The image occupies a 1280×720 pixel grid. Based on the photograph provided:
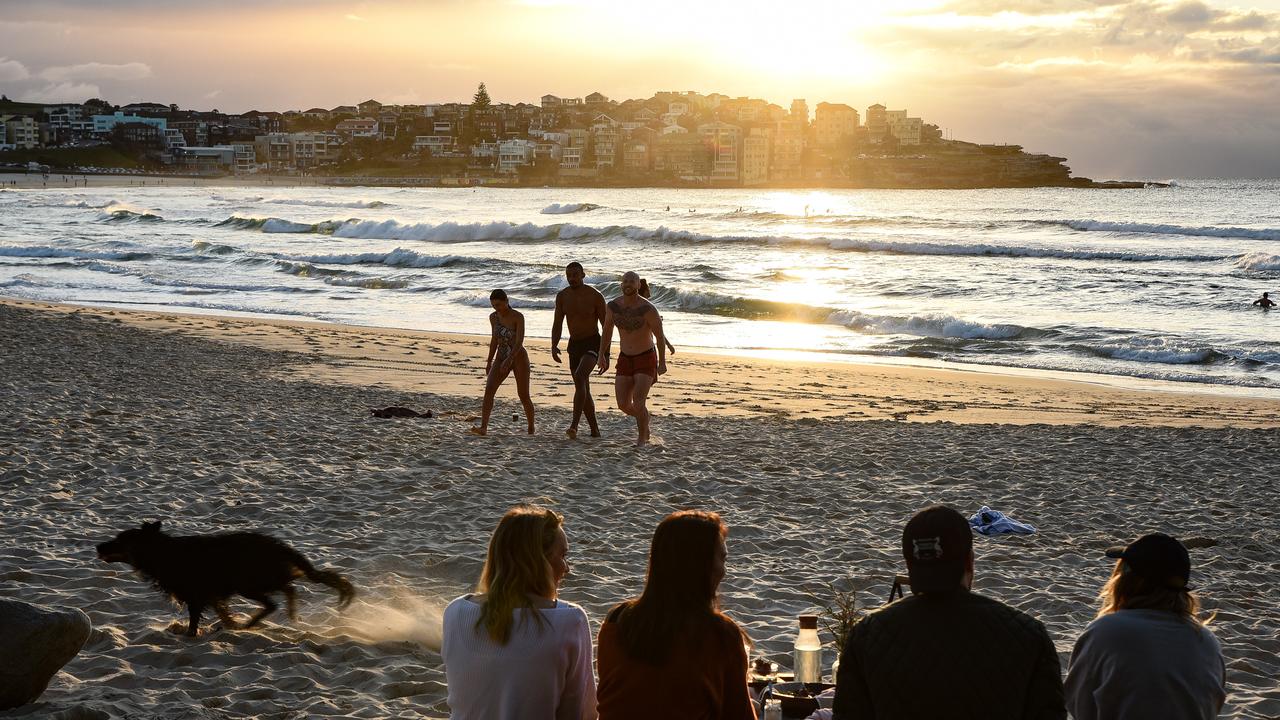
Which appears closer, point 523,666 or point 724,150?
point 523,666

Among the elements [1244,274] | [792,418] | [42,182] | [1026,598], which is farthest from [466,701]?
[42,182]

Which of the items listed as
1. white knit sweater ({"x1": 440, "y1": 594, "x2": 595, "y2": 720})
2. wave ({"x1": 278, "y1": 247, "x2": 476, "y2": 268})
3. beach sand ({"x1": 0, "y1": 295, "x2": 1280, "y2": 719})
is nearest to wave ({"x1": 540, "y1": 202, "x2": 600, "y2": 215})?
wave ({"x1": 278, "y1": 247, "x2": 476, "y2": 268})

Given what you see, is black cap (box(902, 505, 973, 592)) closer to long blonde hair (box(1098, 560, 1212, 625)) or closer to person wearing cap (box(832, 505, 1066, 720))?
person wearing cap (box(832, 505, 1066, 720))

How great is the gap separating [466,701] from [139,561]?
2.59 m

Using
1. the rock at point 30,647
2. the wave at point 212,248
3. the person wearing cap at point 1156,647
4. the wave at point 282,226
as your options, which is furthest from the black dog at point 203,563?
the wave at point 282,226

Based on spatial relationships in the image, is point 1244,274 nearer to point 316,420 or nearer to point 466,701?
point 316,420

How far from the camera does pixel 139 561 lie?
5219 mm

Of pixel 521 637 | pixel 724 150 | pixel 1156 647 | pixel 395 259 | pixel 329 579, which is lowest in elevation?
pixel 395 259

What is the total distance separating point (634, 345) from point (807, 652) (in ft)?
19.3

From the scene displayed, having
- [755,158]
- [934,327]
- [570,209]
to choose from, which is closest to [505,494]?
[934,327]

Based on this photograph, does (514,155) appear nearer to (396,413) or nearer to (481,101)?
(481,101)

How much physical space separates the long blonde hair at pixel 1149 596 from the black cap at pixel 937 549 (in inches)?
30.2

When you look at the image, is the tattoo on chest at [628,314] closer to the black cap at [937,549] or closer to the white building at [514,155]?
the black cap at [937,549]

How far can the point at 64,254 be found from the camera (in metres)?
37.5
